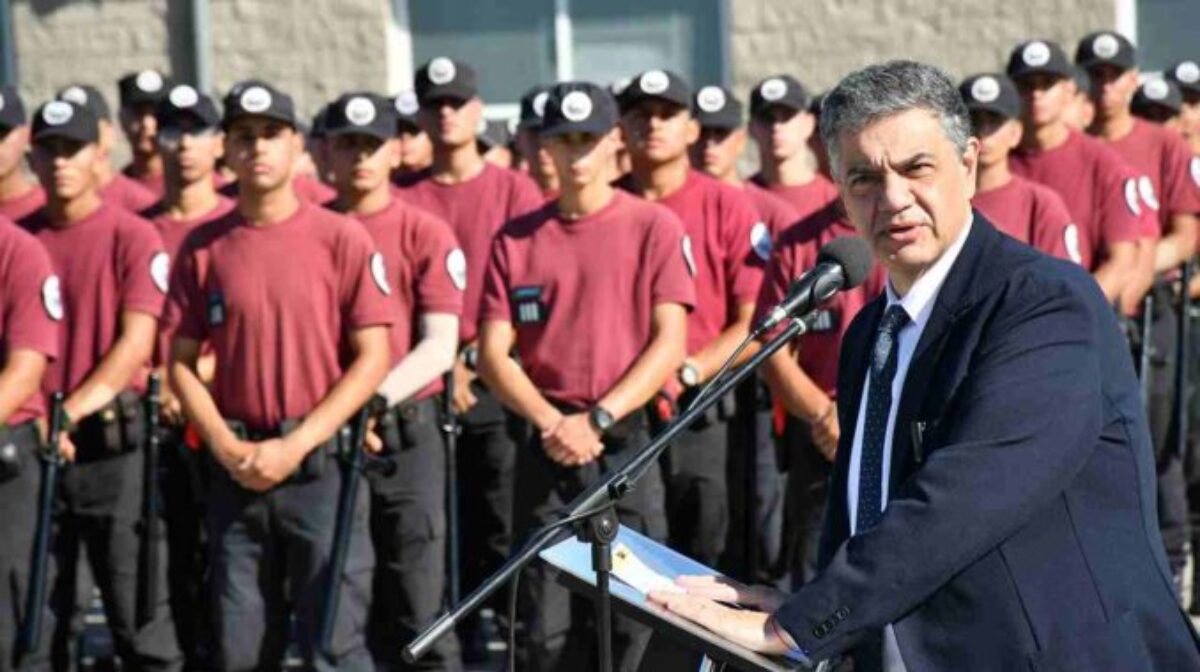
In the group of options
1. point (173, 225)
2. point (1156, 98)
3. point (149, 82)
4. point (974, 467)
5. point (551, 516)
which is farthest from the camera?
point (1156, 98)

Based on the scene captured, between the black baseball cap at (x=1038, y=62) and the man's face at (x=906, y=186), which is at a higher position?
the man's face at (x=906, y=186)

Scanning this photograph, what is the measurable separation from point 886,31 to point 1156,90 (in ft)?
10.9

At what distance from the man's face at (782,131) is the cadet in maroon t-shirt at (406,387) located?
6.49 feet

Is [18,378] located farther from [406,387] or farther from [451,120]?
[451,120]

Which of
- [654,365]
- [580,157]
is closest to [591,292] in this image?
[654,365]

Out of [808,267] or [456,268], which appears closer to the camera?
[808,267]

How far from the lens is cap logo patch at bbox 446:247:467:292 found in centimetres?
904

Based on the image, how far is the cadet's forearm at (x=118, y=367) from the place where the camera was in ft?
28.8

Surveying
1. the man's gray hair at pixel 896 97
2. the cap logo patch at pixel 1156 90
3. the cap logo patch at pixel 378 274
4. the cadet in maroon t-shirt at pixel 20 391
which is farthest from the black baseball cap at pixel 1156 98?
the man's gray hair at pixel 896 97

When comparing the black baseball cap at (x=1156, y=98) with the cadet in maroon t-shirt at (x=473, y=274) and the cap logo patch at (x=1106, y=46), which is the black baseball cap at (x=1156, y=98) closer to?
the cap logo patch at (x=1106, y=46)

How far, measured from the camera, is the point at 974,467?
3.77 metres

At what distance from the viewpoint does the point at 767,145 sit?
10.8m

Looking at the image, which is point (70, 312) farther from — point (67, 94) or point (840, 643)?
point (840, 643)

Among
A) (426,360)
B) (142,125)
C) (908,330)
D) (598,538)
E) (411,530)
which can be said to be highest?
(908,330)
